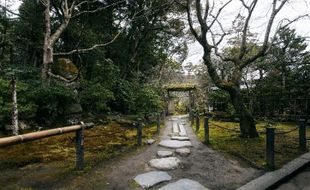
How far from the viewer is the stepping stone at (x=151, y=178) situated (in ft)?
11.9

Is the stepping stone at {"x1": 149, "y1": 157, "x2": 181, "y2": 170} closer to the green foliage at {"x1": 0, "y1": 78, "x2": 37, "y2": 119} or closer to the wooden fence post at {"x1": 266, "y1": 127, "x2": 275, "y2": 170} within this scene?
the wooden fence post at {"x1": 266, "y1": 127, "x2": 275, "y2": 170}

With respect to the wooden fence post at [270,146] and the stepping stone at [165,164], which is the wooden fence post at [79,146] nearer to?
the stepping stone at [165,164]

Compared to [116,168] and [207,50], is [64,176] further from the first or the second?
[207,50]

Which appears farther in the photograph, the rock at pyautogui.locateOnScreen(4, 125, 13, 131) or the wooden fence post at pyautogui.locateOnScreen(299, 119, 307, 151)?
the rock at pyautogui.locateOnScreen(4, 125, 13, 131)

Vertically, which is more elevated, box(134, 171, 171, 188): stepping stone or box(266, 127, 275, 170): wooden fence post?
box(266, 127, 275, 170): wooden fence post

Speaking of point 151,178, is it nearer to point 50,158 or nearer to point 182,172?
point 182,172

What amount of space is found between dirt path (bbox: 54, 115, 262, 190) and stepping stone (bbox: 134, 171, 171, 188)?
111mm

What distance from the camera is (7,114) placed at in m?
8.17

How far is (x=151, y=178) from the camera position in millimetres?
3855

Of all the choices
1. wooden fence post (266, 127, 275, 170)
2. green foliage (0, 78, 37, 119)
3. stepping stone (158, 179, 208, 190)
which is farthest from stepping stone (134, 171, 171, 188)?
green foliage (0, 78, 37, 119)

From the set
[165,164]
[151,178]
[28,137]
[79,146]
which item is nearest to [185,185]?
[151,178]

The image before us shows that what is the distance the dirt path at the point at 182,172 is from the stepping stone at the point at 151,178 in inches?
4.4

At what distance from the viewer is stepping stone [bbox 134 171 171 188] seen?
3640mm

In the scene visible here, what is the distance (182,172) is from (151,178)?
2.41ft
